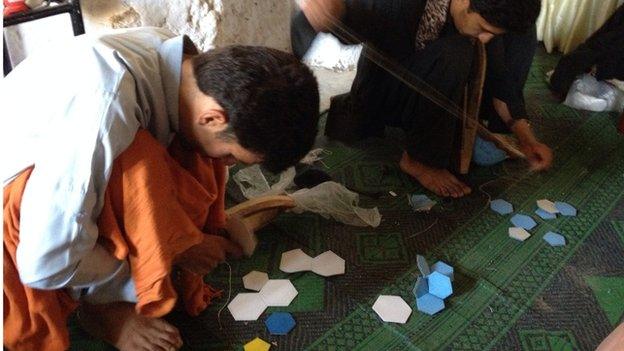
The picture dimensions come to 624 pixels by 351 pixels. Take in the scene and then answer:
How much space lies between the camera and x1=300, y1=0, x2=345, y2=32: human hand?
145cm

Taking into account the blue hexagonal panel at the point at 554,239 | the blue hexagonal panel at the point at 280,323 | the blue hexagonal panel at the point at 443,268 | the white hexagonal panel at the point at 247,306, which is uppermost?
the blue hexagonal panel at the point at 554,239

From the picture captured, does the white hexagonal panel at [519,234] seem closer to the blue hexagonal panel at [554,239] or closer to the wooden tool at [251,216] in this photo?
the blue hexagonal panel at [554,239]

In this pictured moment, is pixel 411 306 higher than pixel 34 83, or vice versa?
pixel 34 83

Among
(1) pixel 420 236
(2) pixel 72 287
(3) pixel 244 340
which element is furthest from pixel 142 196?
(1) pixel 420 236

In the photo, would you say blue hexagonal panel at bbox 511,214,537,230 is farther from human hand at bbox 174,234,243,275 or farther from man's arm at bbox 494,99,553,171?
human hand at bbox 174,234,243,275

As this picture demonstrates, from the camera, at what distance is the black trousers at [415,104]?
163 cm

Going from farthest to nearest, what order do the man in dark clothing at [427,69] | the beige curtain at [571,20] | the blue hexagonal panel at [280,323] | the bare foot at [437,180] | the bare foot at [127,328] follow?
1. the beige curtain at [571,20]
2. the bare foot at [437,180]
3. the man in dark clothing at [427,69]
4. the blue hexagonal panel at [280,323]
5. the bare foot at [127,328]

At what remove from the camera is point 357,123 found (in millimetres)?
1867

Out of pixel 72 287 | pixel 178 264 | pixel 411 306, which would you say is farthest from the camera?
pixel 411 306

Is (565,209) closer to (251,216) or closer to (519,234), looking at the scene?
(519,234)

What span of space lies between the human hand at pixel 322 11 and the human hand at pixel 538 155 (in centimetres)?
76

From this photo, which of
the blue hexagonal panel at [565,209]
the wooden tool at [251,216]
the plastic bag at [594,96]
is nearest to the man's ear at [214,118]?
the wooden tool at [251,216]

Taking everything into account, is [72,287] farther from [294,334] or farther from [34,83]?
[294,334]

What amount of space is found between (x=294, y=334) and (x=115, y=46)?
2.43 feet
